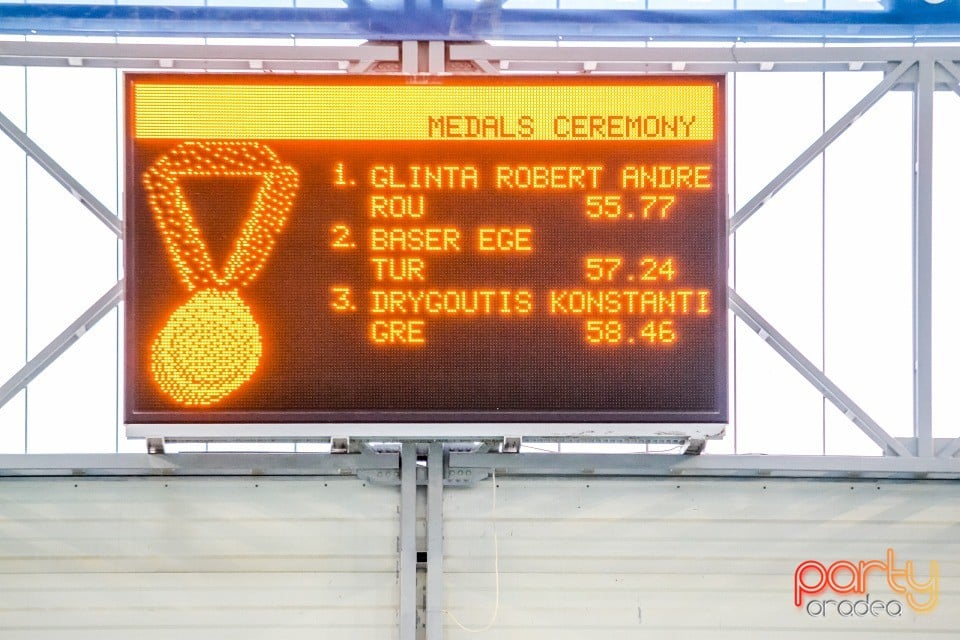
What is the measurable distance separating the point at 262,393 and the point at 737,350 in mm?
2423

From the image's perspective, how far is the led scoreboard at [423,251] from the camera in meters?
4.47

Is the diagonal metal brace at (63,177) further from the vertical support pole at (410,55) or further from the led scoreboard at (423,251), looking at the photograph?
the vertical support pole at (410,55)

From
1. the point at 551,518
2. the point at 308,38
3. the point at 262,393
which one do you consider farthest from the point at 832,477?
the point at 308,38

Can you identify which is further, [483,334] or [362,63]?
[362,63]

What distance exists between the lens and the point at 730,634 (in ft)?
17.1

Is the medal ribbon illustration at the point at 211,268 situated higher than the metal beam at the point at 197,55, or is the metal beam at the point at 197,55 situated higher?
the metal beam at the point at 197,55

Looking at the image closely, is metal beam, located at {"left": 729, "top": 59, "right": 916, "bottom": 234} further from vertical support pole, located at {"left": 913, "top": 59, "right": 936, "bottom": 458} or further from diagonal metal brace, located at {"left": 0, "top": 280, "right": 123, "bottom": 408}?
diagonal metal brace, located at {"left": 0, "top": 280, "right": 123, "bottom": 408}

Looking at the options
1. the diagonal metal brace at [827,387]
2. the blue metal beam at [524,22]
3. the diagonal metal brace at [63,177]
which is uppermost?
the blue metal beam at [524,22]

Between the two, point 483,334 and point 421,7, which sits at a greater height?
point 421,7

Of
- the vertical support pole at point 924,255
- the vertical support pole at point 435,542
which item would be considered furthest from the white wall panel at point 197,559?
the vertical support pole at point 924,255

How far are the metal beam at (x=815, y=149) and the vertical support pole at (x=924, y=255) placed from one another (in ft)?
0.51

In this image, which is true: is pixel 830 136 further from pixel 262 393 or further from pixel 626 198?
pixel 262 393

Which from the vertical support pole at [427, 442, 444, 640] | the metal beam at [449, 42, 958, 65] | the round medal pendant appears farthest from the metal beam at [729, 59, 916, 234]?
the round medal pendant

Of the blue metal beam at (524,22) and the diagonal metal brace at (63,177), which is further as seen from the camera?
the blue metal beam at (524,22)
